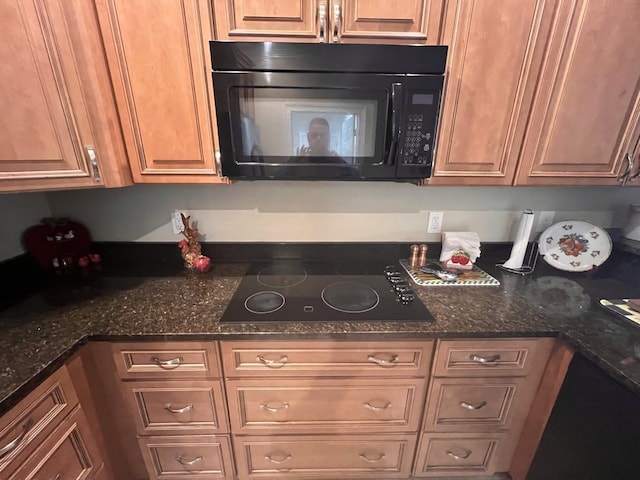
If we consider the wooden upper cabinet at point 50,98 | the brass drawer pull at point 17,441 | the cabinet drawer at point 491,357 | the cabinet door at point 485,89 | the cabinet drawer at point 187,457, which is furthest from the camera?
the cabinet drawer at point 187,457

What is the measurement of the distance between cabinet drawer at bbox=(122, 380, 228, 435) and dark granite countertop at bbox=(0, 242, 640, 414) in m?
0.25

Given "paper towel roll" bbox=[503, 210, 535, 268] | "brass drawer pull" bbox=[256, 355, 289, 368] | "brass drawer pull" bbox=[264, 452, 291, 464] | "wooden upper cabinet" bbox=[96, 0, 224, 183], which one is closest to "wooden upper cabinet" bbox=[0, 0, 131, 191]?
"wooden upper cabinet" bbox=[96, 0, 224, 183]

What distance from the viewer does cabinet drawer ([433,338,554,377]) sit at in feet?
3.48

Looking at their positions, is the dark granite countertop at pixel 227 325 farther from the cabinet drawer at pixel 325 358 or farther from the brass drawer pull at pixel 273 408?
the brass drawer pull at pixel 273 408

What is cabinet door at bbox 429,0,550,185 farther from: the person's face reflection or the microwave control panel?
the person's face reflection

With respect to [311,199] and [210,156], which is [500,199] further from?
[210,156]

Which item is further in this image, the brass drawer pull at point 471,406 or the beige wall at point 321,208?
the beige wall at point 321,208

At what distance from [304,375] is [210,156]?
927mm

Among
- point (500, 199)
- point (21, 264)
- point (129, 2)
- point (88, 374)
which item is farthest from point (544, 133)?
point (21, 264)

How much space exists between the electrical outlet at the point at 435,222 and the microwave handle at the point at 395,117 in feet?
1.95

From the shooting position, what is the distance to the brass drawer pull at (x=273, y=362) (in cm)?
106

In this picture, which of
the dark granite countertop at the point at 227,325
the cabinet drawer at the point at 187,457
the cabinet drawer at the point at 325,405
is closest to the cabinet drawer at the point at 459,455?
the cabinet drawer at the point at 325,405

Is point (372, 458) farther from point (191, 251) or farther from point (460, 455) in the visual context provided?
point (191, 251)

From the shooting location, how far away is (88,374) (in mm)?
1002
